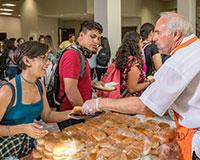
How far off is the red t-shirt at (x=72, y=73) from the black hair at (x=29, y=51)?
1.29 feet

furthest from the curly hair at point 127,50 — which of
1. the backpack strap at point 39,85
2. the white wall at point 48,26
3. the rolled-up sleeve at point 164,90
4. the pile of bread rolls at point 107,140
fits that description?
the white wall at point 48,26

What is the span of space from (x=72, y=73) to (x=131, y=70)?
80 cm

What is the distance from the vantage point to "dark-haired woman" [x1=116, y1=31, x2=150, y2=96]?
3007mm

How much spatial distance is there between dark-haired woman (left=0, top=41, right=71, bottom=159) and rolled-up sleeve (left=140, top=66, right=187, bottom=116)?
555mm

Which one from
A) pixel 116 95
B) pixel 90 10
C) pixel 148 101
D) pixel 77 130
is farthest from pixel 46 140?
pixel 90 10

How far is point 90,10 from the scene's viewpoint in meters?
12.0

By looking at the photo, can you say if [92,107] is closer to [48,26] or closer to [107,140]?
[107,140]

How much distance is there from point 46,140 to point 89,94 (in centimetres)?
96

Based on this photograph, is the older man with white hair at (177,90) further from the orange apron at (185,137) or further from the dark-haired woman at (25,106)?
the dark-haired woman at (25,106)

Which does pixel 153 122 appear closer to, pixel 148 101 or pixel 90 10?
pixel 148 101

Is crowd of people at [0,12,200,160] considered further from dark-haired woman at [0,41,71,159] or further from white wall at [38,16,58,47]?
white wall at [38,16,58,47]

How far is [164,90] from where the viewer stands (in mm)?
1476

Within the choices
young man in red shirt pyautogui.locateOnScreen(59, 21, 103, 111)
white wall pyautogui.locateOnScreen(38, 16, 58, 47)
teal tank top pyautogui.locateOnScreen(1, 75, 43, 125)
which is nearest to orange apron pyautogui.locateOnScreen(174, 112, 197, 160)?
teal tank top pyautogui.locateOnScreen(1, 75, 43, 125)

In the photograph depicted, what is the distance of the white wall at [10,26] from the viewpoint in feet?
56.3
